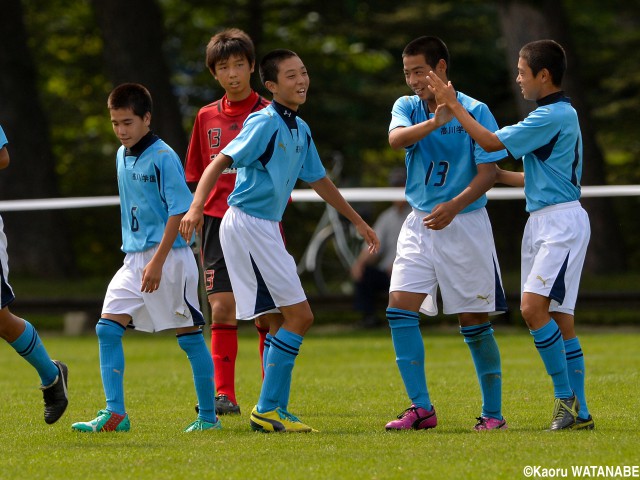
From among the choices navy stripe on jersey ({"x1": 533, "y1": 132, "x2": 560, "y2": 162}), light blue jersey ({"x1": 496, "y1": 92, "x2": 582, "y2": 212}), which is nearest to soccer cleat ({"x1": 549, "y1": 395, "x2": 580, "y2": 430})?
light blue jersey ({"x1": 496, "y1": 92, "x2": 582, "y2": 212})

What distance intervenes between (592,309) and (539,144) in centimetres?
1022

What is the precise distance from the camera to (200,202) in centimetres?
668

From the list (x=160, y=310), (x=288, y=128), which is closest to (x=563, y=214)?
(x=288, y=128)

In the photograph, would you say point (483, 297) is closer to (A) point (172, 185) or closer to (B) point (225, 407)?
(A) point (172, 185)

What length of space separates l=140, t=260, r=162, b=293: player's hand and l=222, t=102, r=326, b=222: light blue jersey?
0.57m

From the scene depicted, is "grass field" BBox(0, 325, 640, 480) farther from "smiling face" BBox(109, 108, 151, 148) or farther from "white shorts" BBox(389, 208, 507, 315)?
"smiling face" BBox(109, 108, 151, 148)

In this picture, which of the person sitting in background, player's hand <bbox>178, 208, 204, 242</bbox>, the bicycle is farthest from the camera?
the bicycle

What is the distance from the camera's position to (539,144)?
7.06 m

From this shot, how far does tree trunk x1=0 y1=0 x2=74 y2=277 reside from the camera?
2156 centimetres

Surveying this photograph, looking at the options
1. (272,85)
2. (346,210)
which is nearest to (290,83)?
(272,85)

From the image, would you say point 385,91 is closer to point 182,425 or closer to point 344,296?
point 344,296

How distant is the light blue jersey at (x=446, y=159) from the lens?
286 inches

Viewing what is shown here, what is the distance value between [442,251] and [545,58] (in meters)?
1.20

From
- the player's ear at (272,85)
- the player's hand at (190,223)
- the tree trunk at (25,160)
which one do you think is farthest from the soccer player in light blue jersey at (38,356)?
the tree trunk at (25,160)
